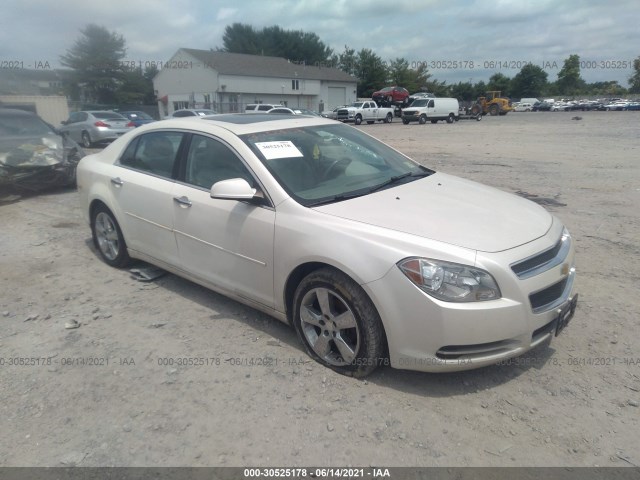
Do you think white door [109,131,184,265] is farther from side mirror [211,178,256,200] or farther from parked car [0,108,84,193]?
parked car [0,108,84,193]

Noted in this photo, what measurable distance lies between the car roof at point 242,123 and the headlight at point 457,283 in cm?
194

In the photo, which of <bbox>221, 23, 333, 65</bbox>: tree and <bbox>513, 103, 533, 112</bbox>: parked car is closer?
<bbox>513, 103, 533, 112</bbox>: parked car

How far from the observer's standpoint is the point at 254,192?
331cm

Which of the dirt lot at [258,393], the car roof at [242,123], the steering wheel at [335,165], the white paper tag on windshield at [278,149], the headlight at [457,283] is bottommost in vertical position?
the dirt lot at [258,393]

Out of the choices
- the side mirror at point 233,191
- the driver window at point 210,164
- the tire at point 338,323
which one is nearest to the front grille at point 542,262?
the tire at point 338,323

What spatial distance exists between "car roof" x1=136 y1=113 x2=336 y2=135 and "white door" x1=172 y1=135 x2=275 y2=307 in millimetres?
158

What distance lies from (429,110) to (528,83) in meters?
65.8

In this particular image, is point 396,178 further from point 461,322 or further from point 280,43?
point 280,43

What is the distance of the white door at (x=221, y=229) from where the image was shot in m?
3.34

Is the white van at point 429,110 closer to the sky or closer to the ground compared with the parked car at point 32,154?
closer to the sky

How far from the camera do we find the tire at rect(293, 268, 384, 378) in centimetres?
283

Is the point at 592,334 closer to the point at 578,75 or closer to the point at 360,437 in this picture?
the point at 360,437

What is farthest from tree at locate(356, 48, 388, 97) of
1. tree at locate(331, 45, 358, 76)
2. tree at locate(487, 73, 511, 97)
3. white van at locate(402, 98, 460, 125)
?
white van at locate(402, 98, 460, 125)

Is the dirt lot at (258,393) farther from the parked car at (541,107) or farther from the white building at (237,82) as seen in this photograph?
the parked car at (541,107)
